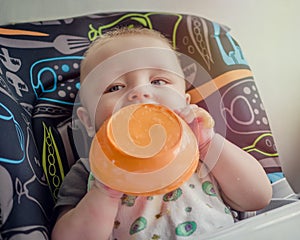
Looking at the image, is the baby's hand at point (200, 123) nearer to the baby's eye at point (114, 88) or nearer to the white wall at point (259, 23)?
the baby's eye at point (114, 88)

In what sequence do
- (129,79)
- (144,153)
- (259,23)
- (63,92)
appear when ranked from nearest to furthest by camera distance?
(144,153) < (129,79) < (63,92) < (259,23)

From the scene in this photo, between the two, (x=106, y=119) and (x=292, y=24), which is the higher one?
(x=106, y=119)

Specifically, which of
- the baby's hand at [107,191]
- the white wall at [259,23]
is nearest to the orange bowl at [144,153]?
the baby's hand at [107,191]

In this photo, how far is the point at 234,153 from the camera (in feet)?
2.50

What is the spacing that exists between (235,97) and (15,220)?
437 millimetres

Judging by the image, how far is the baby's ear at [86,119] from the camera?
0.79 meters

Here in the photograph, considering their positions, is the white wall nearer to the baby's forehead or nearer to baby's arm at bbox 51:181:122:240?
the baby's forehead

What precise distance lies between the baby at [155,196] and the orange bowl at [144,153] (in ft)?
0.14

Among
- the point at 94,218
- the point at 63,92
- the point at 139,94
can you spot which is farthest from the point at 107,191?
the point at 63,92

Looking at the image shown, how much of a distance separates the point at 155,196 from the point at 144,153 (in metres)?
0.10

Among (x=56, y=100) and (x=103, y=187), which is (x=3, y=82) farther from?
(x=103, y=187)

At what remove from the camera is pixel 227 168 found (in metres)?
0.75

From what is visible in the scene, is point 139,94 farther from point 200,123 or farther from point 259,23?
point 259,23

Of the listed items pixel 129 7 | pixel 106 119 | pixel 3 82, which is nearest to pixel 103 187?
pixel 106 119
